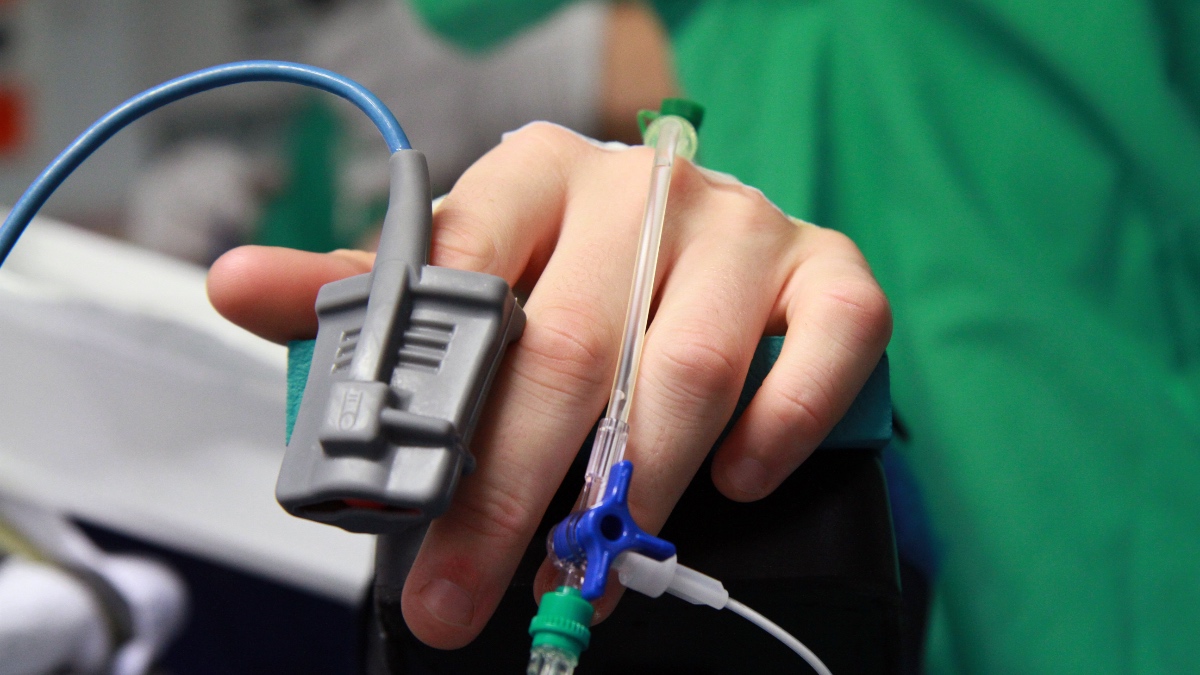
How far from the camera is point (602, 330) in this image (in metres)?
0.39

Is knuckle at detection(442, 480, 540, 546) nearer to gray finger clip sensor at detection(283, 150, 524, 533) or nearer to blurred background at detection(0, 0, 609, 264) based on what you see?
gray finger clip sensor at detection(283, 150, 524, 533)

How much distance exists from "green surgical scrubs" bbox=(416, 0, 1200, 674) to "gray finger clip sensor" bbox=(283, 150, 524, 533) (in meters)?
0.40

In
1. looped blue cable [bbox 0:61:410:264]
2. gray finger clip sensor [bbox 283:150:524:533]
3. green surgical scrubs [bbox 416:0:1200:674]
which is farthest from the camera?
green surgical scrubs [bbox 416:0:1200:674]

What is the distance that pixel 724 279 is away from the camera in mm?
409

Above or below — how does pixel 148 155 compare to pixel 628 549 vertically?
above

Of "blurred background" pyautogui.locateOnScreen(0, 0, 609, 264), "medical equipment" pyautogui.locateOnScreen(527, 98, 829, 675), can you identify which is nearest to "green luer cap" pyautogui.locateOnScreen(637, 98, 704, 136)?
"medical equipment" pyautogui.locateOnScreen(527, 98, 829, 675)

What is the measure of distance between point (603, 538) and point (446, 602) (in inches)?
2.8

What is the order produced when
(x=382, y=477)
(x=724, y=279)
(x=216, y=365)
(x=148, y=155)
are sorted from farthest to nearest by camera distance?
(x=148, y=155) → (x=216, y=365) → (x=724, y=279) → (x=382, y=477)

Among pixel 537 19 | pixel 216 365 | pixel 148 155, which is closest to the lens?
pixel 216 365

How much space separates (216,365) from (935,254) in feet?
2.04

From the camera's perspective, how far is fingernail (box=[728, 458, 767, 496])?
1.20 ft

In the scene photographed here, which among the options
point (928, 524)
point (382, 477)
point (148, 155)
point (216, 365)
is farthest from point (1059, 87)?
point (148, 155)

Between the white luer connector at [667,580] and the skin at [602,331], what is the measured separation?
16 millimetres

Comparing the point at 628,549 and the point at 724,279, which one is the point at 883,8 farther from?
the point at 628,549
